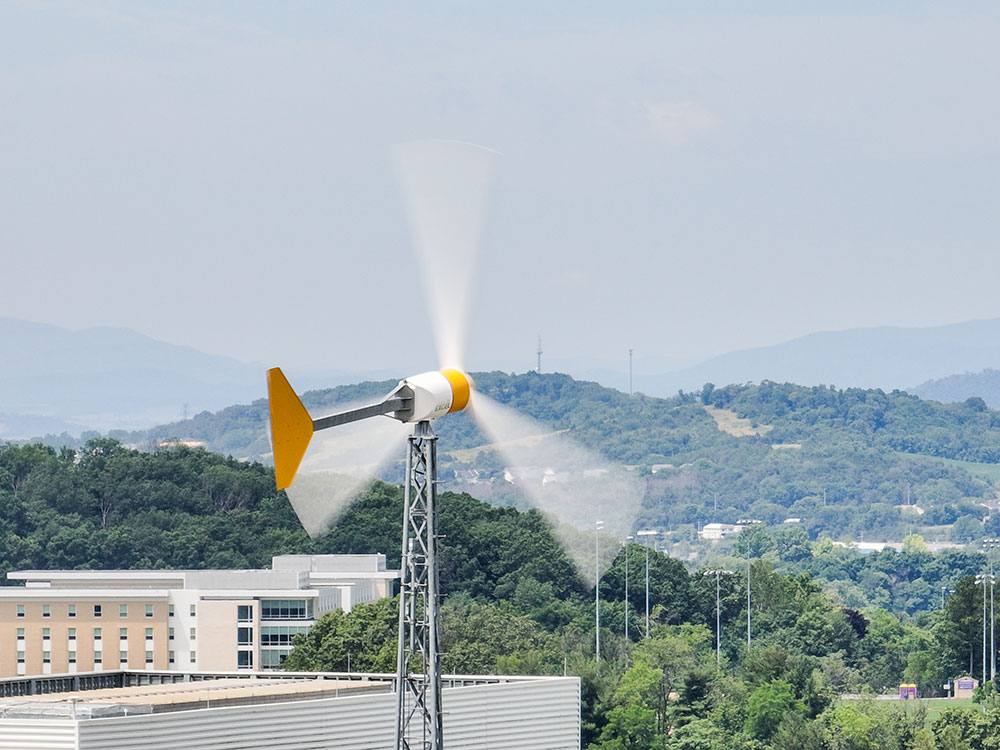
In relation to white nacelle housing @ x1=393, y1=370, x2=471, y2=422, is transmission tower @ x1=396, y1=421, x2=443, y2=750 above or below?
below

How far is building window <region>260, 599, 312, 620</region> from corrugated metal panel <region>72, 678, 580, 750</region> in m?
73.7

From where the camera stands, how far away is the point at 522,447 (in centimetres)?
4459

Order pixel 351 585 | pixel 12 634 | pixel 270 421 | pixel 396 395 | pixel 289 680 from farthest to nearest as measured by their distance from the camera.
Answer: pixel 351 585, pixel 12 634, pixel 289 680, pixel 396 395, pixel 270 421

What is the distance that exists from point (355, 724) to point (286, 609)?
79.9m

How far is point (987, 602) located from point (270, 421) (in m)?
147

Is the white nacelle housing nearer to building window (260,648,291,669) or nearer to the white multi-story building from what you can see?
building window (260,648,291,669)

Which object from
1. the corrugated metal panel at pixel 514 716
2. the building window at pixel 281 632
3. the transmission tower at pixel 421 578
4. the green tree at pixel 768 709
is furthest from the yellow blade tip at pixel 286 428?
the building window at pixel 281 632

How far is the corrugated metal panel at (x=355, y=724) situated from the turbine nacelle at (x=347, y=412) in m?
17.9

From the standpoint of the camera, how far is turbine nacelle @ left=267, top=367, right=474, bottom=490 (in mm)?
38406

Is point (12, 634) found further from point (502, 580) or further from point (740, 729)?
point (502, 580)

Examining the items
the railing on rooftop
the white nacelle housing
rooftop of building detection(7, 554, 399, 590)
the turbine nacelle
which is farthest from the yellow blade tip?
rooftop of building detection(7, 554, 399, 590)

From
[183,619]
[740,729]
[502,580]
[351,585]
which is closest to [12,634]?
[183,619]

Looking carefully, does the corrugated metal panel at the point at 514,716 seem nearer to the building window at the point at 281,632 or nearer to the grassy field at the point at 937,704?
the building window at the point at 281,632

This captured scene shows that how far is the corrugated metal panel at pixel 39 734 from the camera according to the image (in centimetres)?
5609
